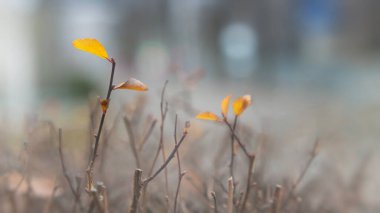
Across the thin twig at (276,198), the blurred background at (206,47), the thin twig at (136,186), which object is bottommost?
the blurred background at (206,47)

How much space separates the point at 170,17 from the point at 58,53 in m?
1.70

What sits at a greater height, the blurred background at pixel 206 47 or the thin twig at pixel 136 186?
the thin twig at pixel 136 186

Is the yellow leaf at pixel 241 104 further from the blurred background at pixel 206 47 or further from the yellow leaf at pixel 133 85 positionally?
the blurred background at pixel 206 47

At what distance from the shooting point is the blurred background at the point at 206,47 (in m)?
4.93

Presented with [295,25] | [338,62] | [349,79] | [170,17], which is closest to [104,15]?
[170,17]

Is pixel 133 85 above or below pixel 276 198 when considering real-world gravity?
above

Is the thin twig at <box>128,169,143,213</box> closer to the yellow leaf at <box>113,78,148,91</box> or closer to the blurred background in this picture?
the yellow leaf at <box>113,78,148,91</box>

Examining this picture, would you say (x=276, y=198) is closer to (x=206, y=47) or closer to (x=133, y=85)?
(x=133, y=85)

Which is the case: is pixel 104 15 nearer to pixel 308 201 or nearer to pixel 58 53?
pixel 58 53

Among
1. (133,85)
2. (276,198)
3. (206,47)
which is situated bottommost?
(206,47)

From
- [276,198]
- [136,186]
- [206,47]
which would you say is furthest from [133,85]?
[206,47]

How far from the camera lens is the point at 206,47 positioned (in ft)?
22.0

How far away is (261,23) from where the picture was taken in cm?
670

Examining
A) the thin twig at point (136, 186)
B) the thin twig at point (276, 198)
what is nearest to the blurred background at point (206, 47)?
the thin twig at point (276, 198)
